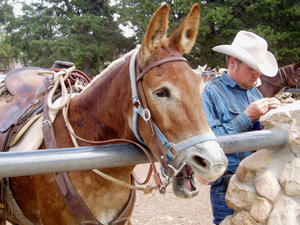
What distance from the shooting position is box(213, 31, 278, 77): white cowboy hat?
6.81 ft

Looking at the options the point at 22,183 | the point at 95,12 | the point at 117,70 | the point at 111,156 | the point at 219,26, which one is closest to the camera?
the point at 111,156

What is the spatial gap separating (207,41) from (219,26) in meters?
0.96

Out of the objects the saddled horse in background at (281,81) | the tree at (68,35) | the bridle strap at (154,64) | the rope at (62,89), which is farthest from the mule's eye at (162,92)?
the tree at (68,35)

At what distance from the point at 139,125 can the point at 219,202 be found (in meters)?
0.92

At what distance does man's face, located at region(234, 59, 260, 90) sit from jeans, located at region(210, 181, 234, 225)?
80 centimetres

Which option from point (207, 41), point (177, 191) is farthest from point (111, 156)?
point (207, 41)

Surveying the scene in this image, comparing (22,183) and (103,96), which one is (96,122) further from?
(22,183)

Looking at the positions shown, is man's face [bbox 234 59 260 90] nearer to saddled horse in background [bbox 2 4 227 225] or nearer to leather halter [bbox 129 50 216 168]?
saddled horse in background [bbox 2 4 227 225]

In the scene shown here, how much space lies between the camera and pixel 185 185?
4.92 feet

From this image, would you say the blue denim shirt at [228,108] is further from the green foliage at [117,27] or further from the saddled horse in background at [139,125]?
the green foliage at [117,27]

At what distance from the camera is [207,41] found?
14.2 meters

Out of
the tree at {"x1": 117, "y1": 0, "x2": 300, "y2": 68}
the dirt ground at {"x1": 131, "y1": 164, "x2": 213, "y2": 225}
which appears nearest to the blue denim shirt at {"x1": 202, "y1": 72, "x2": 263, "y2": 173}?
the dirt ground at {"x1": 131, "y1": 164, "x2": 213, "y2": 225}

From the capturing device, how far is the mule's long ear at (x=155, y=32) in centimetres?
150

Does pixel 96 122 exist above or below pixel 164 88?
below
